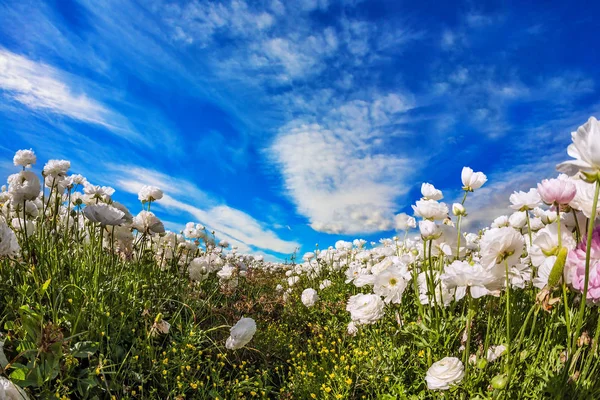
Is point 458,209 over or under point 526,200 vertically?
under

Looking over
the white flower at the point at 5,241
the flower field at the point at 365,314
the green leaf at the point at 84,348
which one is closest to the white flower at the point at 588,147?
the flower field at the point at 365,314

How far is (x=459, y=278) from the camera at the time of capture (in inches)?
80.8

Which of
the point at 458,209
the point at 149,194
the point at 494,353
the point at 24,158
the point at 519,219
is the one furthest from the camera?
the point at 149,194

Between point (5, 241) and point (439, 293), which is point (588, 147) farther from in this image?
point (5, 241)

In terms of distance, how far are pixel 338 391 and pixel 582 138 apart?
2.65m

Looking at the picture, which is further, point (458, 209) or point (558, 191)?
point (458, 209)

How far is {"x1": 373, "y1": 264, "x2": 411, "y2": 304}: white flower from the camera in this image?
2795 millimetres

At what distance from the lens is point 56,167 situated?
3.81 metres

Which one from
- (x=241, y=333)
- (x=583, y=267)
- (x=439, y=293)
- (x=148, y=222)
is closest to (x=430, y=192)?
(x=439, y=293)

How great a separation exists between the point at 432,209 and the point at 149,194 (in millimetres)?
3004

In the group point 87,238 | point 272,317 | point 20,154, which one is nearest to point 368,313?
point 272,317

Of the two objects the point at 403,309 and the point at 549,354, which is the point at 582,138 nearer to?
the point at 549,354

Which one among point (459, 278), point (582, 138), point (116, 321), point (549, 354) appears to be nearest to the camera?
point (582, 138)

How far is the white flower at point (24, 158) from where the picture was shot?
155 inches
